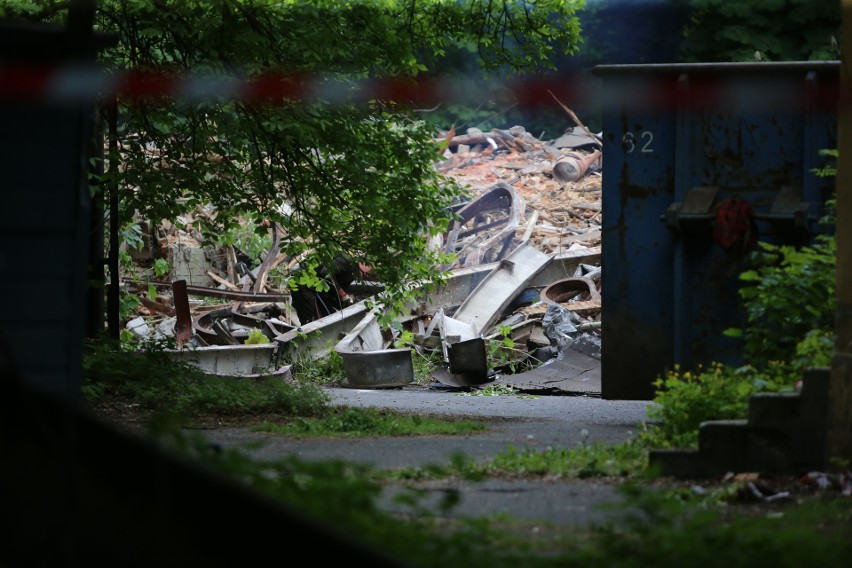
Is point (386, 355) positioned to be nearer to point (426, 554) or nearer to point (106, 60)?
point (106, 60)

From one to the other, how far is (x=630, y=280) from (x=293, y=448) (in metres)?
3.02

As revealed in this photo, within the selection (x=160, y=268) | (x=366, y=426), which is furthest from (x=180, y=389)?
(x=160, y=268)

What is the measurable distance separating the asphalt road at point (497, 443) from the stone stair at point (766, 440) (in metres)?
0.43

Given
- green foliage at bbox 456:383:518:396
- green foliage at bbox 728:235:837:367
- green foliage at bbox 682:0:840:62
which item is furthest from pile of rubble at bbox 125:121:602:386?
green foliage at bbox 728:235:837:367

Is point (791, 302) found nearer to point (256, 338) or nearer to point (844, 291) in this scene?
point (844, 291)

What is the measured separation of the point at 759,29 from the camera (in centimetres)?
3119

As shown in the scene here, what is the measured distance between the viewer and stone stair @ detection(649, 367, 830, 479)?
20.3 ft

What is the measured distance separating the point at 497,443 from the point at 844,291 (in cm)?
294

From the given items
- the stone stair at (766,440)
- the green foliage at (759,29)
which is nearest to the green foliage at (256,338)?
the stone stair at (766,440)

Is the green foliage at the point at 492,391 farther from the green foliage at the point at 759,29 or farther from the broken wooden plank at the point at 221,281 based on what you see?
the green foliage at the point at 759,29

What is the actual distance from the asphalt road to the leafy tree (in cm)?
178

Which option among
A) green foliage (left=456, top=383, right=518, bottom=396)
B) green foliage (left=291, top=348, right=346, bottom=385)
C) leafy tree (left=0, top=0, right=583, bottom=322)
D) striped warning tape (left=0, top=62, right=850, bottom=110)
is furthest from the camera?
green foliage (left=291, top=348, right=346, bottom=385)

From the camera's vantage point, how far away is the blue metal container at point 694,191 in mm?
8555

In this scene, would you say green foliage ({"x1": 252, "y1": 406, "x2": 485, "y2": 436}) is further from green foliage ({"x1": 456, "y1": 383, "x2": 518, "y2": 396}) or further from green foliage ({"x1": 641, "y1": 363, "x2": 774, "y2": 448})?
green foliage ({"x1": 456, "y1": 383, "x2": 518, "y2": 396})
